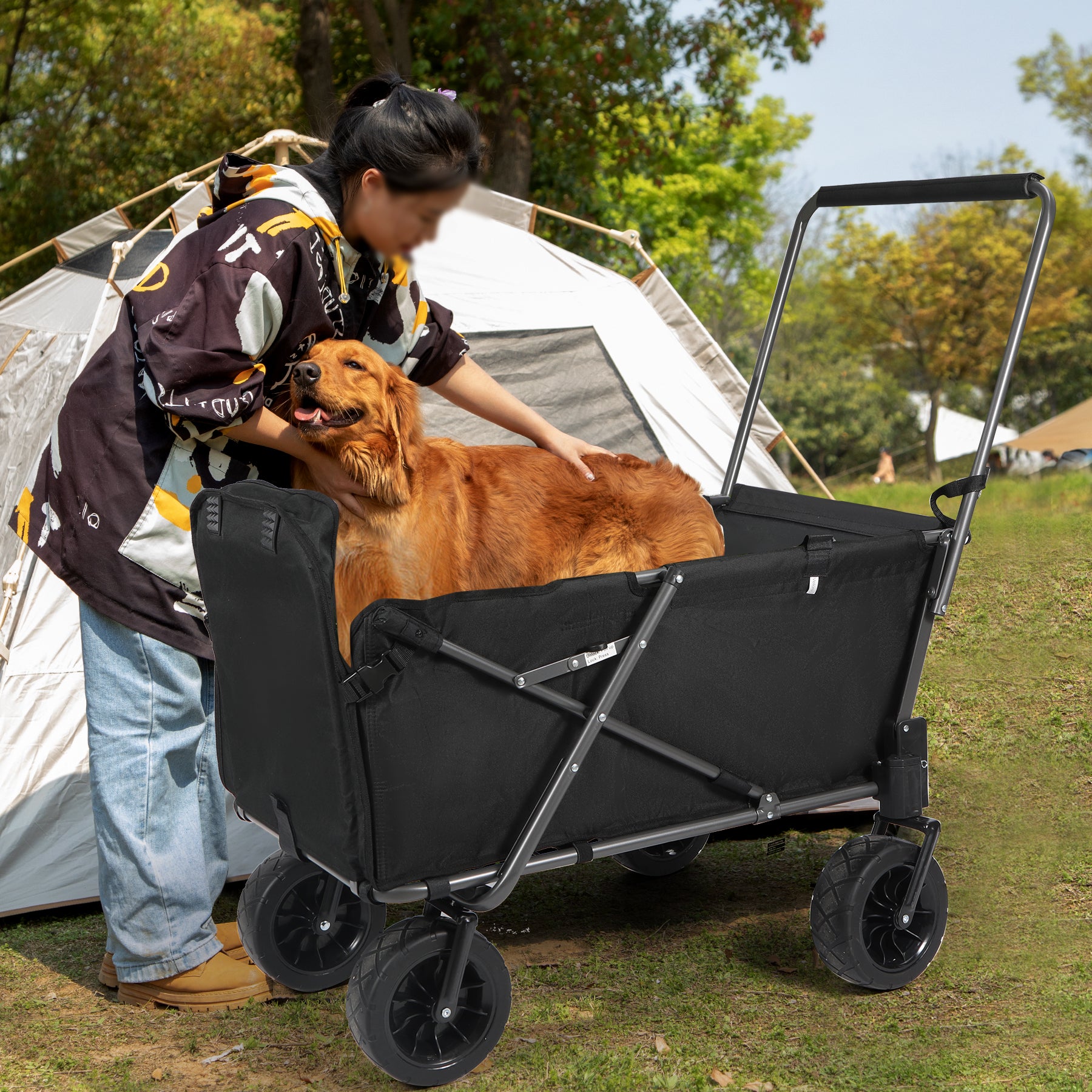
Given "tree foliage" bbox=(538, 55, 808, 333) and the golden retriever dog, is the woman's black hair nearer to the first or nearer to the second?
the golden retriever dog

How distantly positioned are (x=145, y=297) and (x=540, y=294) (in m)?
2.24

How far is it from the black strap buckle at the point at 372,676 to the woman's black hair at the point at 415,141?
0.85 meters

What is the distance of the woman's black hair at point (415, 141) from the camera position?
2.03 m

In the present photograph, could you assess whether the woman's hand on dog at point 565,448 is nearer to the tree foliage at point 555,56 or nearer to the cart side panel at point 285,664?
the cart side panel at point 285,664

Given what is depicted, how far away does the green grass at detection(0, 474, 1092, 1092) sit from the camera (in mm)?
2199

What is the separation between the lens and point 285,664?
2.00m

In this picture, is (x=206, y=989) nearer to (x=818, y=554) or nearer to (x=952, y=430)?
(x=818, y=554)

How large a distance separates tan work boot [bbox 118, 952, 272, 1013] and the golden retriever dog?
79 centimetres

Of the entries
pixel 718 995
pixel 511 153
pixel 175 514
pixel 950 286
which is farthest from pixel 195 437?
pixel 950 286

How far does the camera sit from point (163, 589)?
2.35 m

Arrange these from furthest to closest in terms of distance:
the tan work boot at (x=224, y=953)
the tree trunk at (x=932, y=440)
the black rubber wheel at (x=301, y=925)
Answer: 1. the tree trunk at (x=932, y=440)
2. the tan work boot at (x=224, y=953)
3. the black rubber wheel at (x=301, y=925)

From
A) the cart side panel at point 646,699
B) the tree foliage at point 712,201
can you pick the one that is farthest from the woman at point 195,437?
the tree foliage at point 712,201

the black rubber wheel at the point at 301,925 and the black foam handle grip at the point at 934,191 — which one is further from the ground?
the black foam handle grip at the point at 934,191

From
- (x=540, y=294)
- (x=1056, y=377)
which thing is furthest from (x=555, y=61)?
(x=1056, y=377)
